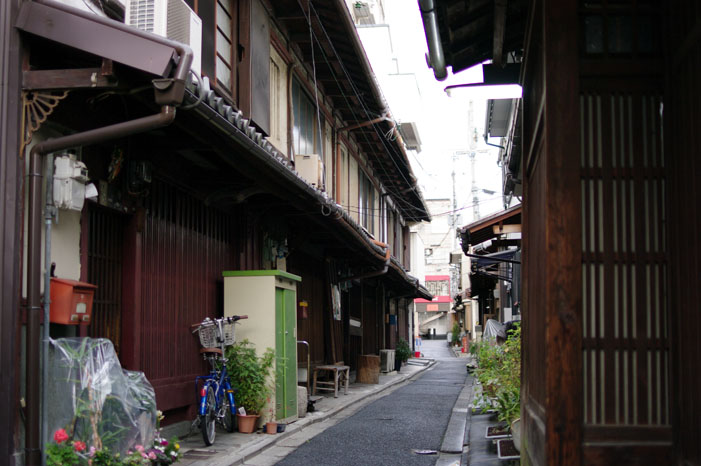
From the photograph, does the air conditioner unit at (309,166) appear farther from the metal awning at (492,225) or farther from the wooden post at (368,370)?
the wooden post at (368,370)

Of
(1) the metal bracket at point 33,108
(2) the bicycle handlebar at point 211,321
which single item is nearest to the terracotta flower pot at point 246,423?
(2) the bicycle handlebar at point 211,321

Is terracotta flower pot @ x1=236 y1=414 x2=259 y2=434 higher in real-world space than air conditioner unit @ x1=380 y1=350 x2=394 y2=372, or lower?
higher

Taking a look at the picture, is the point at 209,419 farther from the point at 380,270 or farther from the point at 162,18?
the point at 380,270

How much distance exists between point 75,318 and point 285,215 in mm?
7132

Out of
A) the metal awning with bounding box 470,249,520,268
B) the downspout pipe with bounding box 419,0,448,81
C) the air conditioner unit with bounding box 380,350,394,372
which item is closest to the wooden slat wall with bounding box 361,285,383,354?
the air conditioner unit with bounding box 380,350,394,372

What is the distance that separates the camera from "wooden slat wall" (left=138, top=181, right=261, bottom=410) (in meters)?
9.47

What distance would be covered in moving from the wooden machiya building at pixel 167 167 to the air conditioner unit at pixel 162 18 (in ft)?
0.13

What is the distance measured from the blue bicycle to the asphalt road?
3.85 feet

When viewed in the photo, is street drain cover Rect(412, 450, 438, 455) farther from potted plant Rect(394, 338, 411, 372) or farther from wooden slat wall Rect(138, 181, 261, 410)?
potted plant Rect(394, 338, 411, 372)

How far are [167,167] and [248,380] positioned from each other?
361 centimetres

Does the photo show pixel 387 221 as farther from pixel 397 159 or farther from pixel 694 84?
pixel 694 84

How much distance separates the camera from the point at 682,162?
4266mm

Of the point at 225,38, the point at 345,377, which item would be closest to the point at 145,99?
the point at 225,38

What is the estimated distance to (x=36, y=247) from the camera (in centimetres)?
658
